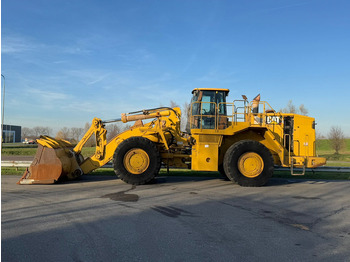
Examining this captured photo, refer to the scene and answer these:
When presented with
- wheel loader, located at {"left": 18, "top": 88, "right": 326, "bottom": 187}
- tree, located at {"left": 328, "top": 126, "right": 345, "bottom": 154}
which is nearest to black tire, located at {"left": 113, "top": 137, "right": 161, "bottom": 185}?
wheel loader, located at {"left": 18, "top": 88, "right": 326, "bottom": 187}

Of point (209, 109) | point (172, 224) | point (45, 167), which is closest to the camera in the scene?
point (172, 224)

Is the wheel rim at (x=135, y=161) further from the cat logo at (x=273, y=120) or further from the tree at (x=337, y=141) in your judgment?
the tree at (x=337, y=141)

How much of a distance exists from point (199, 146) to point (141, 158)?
6.78 ft

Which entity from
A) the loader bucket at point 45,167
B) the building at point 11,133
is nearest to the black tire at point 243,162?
the loader bucket at point 45,167

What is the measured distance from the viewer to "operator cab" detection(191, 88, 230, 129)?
10.3m

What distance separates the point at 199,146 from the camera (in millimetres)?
9977

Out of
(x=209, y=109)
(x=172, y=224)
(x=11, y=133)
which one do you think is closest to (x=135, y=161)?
(x=209, y=109)

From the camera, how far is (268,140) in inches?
408

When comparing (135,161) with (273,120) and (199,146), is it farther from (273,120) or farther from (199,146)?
(273,120)

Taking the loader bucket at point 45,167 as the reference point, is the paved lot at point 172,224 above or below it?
below

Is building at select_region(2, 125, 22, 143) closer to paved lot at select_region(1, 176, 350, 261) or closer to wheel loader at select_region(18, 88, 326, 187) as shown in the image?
wheel loader at select_region(18, 88, 326, 187)

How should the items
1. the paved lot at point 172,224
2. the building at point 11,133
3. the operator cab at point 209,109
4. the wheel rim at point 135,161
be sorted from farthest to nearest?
the building at point 11,133 < the operator cab at point 209,109 < the wheel rim at point 135,161 < the paved lot at point 172,224

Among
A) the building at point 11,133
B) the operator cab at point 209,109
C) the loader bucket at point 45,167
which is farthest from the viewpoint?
the building at point 11,133

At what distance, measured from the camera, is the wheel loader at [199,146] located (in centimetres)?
966
